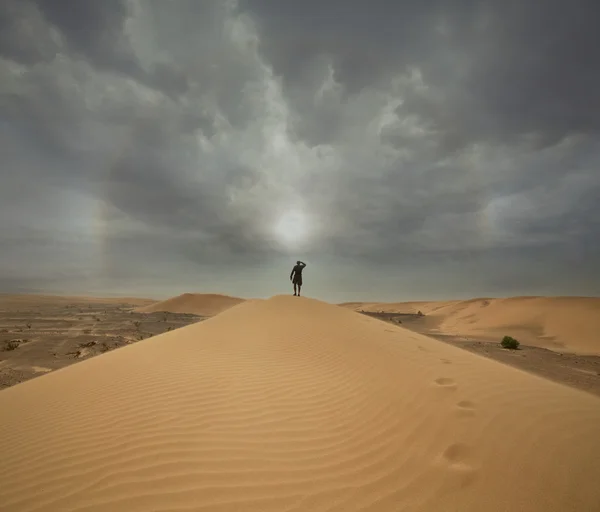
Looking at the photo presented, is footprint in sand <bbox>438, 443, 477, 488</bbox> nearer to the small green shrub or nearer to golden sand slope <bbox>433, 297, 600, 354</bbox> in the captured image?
the small green shrub

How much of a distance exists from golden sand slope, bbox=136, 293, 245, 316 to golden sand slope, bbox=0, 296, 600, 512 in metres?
45.5

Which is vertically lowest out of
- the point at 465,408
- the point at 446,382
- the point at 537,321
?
the point at 465,408

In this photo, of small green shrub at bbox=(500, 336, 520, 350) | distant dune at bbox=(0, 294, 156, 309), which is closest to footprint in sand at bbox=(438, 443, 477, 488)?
small green shrub at bbox=(500, 336, 520, 350)

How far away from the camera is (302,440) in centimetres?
349

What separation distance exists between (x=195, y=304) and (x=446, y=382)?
54.8 meters

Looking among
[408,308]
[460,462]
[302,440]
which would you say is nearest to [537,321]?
[460,462]

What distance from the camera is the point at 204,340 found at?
26.7ft

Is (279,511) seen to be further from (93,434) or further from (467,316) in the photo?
(467,316)

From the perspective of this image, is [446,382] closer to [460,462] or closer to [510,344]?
[460,462]

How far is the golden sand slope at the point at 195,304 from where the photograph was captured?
165 ft

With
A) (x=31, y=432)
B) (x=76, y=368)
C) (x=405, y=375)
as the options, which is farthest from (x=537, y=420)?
(x=76, y=368)

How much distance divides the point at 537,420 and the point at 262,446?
3.30m

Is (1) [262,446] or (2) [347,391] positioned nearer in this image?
(1) [262,446]

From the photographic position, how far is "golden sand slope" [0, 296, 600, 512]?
2668mm
